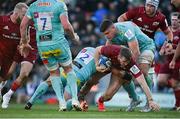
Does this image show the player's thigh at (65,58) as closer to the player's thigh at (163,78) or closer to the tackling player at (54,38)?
the tackling player at (54,38)

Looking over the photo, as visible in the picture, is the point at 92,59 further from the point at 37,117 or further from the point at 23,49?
the point at 37,117

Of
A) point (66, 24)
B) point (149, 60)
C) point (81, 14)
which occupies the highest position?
point (66, 24)

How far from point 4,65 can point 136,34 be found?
3900mm

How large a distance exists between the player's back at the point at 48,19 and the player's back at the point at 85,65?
1057 millimetres

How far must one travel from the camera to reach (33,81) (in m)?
22.8

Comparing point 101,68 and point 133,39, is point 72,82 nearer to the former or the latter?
point 101,68

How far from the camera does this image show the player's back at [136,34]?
14.3 m

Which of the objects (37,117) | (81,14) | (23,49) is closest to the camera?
(37,117)

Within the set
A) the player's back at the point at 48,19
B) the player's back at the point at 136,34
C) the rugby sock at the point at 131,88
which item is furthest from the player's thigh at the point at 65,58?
the rugby sock at the point at 131,88

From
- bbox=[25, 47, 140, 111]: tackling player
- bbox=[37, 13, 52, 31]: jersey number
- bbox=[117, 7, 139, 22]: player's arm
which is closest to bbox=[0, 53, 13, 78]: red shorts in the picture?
bbox=[25, 47, 140, 111]: tackling player

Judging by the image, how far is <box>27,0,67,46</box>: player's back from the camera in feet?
44.4

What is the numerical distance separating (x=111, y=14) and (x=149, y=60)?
10321 millimetres

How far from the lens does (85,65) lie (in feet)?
47.9

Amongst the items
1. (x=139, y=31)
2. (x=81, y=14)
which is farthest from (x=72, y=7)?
(x=139, y=31)
